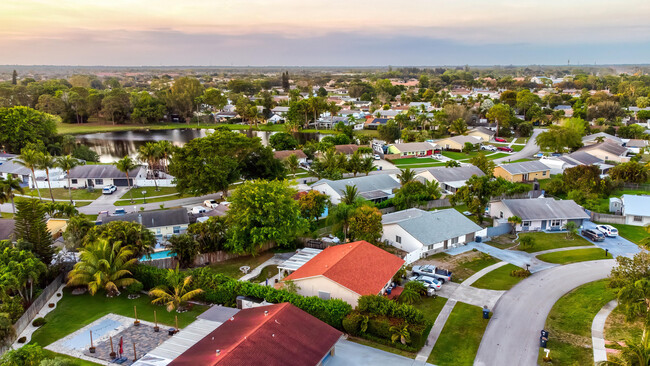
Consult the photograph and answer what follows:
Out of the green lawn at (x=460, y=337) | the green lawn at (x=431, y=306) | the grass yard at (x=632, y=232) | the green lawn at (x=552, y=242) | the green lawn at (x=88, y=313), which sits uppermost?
the green lawn at (x=88, y=313)

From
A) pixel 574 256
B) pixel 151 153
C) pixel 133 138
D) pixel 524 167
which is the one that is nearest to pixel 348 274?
pixel 574 256

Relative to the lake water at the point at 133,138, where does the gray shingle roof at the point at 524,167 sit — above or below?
above

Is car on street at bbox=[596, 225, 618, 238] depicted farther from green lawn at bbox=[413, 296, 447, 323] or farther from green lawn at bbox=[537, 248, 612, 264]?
green lawn at bbox=[413, 296, 447, 323]

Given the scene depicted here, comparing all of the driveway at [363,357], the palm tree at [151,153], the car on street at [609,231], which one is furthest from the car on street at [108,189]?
the car on street at [609,231]

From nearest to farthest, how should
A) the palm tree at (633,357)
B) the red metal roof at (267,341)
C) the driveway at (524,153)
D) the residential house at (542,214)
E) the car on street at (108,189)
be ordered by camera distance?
the palm tree at (633,357), the red metal roof at (267,341), the residential house at (542,214), the car on street at (108,189), the driveway at (524,153)

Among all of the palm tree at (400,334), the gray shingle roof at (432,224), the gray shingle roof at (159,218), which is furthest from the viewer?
the gray shingle roof at (159,218)

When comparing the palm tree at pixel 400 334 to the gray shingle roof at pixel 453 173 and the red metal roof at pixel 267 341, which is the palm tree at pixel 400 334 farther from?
the gray shingle roof at pixel 453 173

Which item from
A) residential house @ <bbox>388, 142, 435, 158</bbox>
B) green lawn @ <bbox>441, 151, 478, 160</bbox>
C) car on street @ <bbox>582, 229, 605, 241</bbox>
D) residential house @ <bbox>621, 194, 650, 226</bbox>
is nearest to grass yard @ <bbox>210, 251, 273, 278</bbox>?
car on street @ <bbox>582, 229, 605, 241</bbox>
